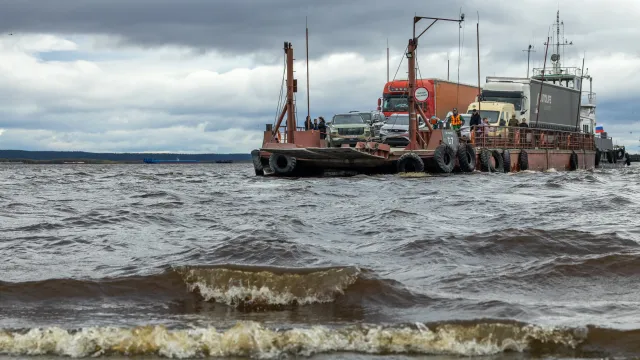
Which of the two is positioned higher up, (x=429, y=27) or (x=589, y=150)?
(x=429, y=27)

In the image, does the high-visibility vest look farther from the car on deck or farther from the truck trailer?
the car on deck

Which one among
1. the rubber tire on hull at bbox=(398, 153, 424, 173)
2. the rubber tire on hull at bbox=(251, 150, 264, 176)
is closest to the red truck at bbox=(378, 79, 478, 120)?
the rubber tire on hull at bbox=(398, 153, 424, 173)

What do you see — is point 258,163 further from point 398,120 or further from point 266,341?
point 266,341

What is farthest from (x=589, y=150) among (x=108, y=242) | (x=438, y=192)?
(x=108, y=242)

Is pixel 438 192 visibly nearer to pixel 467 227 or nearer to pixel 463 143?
pixel 467 227

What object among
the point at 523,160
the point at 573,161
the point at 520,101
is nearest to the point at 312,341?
the point at 523,160

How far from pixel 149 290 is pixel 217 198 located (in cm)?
1054

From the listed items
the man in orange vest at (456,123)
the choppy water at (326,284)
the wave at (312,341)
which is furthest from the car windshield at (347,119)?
the wave at (312,341)

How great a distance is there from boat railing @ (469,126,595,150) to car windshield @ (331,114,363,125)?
12.9ft

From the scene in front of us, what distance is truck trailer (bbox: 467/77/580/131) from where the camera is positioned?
30750mm

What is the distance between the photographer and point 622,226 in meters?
10.2

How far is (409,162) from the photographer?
25156 mm

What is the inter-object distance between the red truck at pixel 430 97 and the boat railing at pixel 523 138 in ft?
8.21

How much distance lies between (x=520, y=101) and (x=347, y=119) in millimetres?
8230
